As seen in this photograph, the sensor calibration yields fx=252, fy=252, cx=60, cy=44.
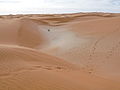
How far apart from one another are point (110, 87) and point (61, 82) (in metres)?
0.62

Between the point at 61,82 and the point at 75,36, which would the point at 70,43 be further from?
the point at 61,82

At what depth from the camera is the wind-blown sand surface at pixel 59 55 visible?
243cm

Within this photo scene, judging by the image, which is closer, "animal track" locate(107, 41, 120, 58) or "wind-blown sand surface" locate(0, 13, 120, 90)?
"wind-blown sand surface" locate(0, 13, 120, 90)

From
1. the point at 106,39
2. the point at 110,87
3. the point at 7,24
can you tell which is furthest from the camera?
the point at 7,24

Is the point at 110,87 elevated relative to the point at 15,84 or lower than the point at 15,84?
lower

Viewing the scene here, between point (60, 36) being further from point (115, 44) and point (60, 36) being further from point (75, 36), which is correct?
point (115, 44)

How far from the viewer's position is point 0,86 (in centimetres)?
216

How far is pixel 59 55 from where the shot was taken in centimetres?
487

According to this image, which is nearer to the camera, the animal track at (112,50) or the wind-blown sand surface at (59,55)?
the wind-blown sand surface at (59,55)

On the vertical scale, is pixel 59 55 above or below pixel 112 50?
below

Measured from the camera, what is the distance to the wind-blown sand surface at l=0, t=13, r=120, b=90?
7.98 ft

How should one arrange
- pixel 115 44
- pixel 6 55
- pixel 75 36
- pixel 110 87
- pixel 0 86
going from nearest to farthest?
pixel 0 86 → pixel 110 87 → pixel 6 55 → pixel 115 44 → pixel 75 36

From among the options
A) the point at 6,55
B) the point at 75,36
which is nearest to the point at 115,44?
the point at 75,36

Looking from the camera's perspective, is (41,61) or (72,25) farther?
(72,25)
